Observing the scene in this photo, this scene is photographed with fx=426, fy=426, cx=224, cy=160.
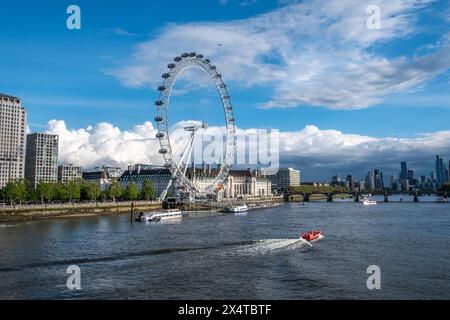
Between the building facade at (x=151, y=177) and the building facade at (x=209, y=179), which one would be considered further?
the building facade at (x=209, y=179)

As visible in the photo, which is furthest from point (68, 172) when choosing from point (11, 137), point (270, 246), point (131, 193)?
point (270, 246)

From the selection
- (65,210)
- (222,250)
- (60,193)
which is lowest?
(222,250)

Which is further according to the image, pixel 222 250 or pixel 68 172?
pixel 68 172

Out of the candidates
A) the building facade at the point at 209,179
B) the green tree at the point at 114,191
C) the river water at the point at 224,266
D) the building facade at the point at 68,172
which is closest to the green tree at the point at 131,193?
the green tree at the point at 114,191

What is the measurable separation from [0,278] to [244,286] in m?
11.8

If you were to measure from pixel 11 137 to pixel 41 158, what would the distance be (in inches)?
911

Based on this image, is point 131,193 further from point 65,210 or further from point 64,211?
point 64,211

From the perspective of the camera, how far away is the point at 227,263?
25.0 metres

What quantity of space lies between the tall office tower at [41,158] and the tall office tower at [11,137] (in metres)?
17.4

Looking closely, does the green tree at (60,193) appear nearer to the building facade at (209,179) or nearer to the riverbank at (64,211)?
the riverbank at (64,211)

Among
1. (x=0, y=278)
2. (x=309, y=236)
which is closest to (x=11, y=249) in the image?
(x=0, y=278)

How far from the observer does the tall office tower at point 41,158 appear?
523 ft

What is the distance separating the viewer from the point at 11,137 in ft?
456

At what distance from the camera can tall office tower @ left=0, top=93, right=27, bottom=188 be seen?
136000 mm
